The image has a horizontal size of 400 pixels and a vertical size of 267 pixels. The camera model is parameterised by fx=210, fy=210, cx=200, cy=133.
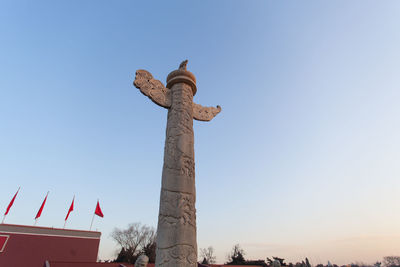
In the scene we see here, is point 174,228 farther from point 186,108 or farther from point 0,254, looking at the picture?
point 0,254

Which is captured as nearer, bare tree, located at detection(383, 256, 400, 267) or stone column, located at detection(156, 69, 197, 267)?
stone column, located at detection(156, 69, 197, 267)

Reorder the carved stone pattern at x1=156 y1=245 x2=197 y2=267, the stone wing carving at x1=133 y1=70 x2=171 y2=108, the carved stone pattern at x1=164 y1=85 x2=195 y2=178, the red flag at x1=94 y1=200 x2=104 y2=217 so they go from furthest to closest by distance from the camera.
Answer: the red flag at x1=94 y1=200 x2=104 y2=217
the stone wing carving at x1=133 y1=70 x2=171 y2=108
the carved stone pattern at x1=164 y1=85 x2=195 y2=178
the carved stone pattern at x1=156 y1=245 x2=197 y2=267

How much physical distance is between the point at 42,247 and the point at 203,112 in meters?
15.2

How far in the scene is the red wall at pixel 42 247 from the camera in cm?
1221

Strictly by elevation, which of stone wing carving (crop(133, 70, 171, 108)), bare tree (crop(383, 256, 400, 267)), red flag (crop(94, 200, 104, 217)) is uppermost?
red flag (crop(94, 200, 104, 217))

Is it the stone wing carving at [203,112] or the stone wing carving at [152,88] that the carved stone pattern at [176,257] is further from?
the stone wing carving at [203,112]

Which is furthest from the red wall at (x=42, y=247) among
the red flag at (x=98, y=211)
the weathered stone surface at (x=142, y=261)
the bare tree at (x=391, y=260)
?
the bare tree at (x=391, y=260)

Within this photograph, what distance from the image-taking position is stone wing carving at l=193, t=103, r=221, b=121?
403 centimetres

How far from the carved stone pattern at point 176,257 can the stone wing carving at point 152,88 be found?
2117 mm

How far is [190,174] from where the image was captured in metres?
2.99

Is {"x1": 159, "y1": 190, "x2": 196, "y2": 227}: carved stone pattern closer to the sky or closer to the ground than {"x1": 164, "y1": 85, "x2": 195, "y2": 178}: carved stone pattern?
closer to the ground

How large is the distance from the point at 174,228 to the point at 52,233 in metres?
15.4

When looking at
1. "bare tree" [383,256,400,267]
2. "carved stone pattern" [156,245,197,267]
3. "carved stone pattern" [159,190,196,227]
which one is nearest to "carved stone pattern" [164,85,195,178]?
"carved stone pattern" [159,190,196,227]

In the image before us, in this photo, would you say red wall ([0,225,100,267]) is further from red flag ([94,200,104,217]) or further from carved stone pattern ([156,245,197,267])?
carved stone pattern ([156,245,197,267])
